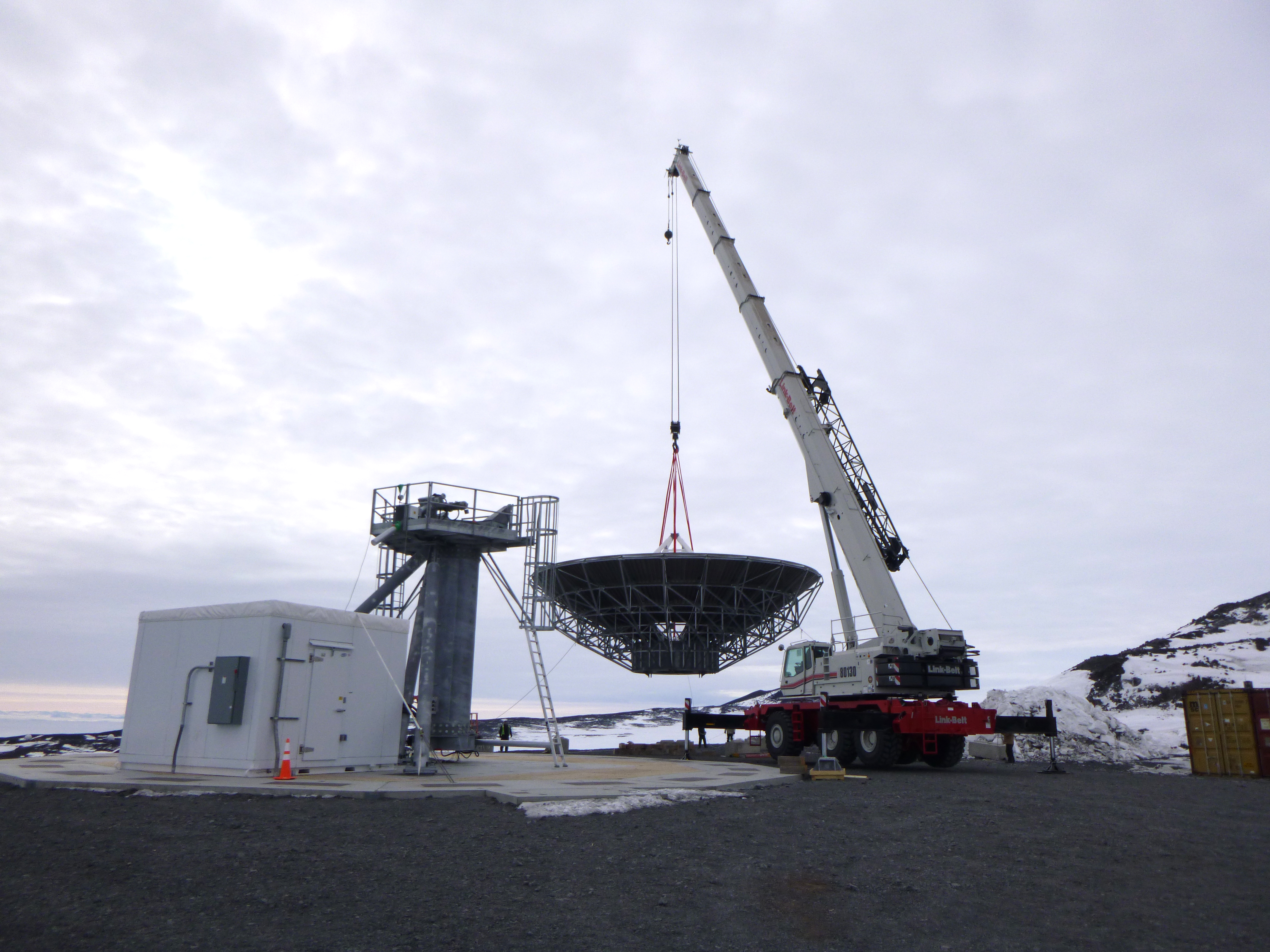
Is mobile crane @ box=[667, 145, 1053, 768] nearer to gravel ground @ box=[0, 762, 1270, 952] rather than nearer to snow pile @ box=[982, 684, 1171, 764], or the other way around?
snow pile @ box=[982, 684, 1171, 764]

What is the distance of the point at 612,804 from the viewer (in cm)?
1171

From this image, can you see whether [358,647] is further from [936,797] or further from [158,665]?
[936,797]

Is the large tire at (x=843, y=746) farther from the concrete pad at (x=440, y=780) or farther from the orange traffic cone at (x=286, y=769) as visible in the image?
the orange traffic cone at (x=286, y=769)

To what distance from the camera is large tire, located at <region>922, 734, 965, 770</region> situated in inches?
867

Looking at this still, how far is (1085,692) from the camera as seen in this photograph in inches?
1411

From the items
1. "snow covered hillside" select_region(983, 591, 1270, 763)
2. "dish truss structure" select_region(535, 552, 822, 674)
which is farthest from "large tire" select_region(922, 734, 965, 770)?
"dish truss structure" select_region(535, 552, 822, 674)

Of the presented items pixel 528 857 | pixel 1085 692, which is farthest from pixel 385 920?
pixel 1085 692

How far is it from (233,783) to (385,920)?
973 centimetres

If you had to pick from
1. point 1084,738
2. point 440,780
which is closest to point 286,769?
point 440,780

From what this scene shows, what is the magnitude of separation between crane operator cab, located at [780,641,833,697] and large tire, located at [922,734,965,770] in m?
3.36

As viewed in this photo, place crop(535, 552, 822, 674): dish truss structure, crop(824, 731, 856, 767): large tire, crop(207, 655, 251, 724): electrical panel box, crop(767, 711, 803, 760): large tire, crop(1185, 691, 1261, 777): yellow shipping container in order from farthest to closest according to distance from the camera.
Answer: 1. crop(535, 552, 822, 674): dish truss structure
2. crop(767, 711, 803, 760): large tire
3. crop(824, 731, 856, 767): large tire
4. crop(1185, 691, 1261, 777): yellow shipping container
5. crop(207, 655, 251, 724): electrical panel box

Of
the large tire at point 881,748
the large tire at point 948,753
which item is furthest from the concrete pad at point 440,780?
the large tire at point 948,753

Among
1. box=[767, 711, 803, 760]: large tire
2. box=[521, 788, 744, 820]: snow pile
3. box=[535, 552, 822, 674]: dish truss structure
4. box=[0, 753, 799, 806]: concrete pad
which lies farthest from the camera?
box=[535, 552, 822, 674]: dish truss structure

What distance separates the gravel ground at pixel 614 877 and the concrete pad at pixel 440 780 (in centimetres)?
62
